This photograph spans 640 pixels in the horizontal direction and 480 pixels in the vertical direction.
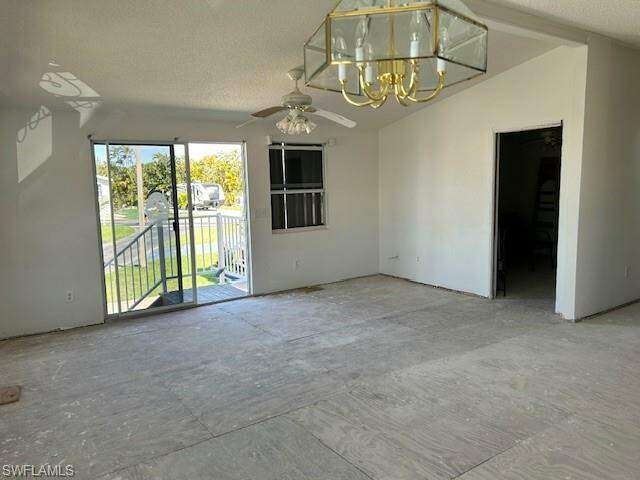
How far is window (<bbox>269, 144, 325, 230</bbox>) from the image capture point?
604cm

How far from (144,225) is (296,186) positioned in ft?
6.75

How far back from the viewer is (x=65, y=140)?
4535mm

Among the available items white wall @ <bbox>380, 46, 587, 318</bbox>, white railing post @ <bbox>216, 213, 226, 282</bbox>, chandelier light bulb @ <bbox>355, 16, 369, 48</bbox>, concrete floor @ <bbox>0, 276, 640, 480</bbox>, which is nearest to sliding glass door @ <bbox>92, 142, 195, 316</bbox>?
concrete floor @ <bbox>0, 276, 640, 480</bbox>

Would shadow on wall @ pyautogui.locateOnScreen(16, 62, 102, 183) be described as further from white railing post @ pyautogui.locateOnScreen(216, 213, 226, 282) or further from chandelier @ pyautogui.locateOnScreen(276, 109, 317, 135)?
white railing post @ pyautogui.locateOnScreen(216, 213, 226, 282)

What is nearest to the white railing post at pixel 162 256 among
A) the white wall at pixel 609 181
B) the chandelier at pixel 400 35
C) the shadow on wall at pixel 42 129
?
the shadow on wall at pixel 42 129

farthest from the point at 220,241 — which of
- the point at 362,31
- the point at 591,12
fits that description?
the point at 362,31

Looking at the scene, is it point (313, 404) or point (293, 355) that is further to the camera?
point (293, 355)

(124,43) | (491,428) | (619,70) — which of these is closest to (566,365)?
(491,428)

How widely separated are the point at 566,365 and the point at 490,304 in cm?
176

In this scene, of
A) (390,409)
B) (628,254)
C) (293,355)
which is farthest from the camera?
(628,254)

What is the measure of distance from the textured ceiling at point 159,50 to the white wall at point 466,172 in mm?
384

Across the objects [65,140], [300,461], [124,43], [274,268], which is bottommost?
[300,461]

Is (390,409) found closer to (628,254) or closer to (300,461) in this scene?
(300,461)

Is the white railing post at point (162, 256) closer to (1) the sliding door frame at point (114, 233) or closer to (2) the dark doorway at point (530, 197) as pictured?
(1) the sliding door frame at point (114, 233)
